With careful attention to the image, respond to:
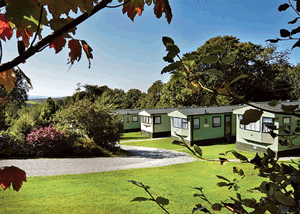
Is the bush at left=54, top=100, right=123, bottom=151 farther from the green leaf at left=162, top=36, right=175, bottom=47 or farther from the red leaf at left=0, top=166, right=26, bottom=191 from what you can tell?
the green leaf at left=162, top=36, right=175, bottom=47

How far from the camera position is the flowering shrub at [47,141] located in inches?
445

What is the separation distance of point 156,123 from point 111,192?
617 inches

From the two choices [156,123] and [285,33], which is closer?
[285,33]

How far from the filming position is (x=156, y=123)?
2144cm

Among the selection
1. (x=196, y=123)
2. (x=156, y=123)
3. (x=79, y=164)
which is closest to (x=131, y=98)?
(x=156, y=123)

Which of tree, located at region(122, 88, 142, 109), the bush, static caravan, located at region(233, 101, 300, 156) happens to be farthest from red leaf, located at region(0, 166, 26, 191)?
tree, located at region(122, 88, 142, 109)

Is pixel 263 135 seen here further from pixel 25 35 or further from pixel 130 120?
pixel 130 120

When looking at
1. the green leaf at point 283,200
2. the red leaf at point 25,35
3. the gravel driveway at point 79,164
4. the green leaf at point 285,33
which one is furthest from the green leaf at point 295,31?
the gravel driveway at point 79,164

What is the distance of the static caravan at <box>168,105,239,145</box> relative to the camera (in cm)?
1673

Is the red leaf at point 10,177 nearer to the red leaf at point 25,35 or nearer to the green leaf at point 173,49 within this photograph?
the red leaf at point 25,35

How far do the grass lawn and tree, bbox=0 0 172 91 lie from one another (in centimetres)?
370

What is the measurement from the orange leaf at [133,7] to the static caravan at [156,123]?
20000 mm

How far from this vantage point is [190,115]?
1647cm

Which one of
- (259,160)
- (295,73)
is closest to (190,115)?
(259,160)
